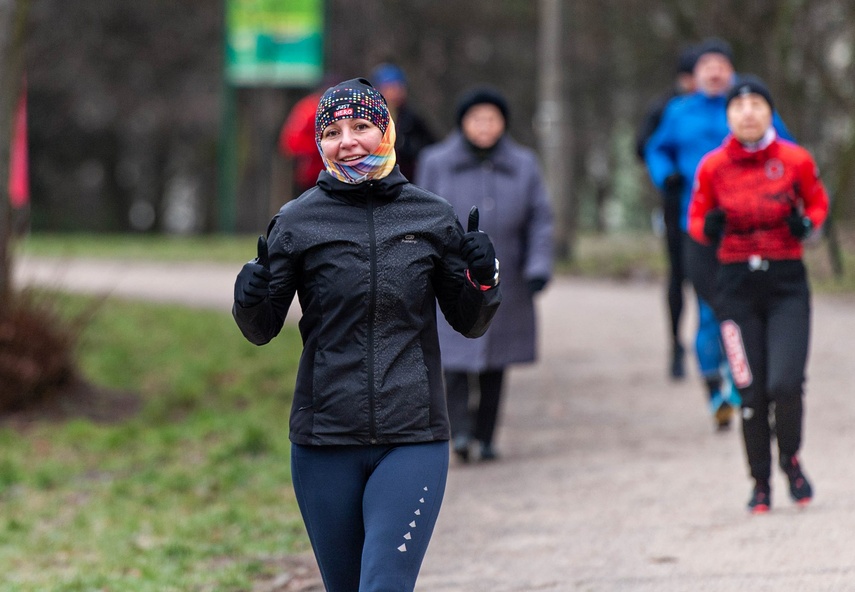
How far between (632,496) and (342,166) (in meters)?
3.49

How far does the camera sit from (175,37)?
35.2 meters

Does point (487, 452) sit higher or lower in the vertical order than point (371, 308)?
lower

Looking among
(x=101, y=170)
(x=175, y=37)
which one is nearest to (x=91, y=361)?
(x=175, y=37)

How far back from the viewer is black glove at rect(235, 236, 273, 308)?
4.07m

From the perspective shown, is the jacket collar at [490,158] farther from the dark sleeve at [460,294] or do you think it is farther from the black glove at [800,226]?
the dark sleeve at [460,294]

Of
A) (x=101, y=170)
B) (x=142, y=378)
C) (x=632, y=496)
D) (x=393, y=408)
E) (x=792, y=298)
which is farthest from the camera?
(x=101, y=170)

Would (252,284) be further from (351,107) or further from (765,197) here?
(765,197)

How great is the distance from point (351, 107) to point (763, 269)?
8.95 feet

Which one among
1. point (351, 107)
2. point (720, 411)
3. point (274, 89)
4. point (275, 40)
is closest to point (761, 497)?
point (720, 411)

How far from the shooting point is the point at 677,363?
1095cm

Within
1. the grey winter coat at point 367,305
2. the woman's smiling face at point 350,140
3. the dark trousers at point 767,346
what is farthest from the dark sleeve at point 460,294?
the dark trousers at point 767,346

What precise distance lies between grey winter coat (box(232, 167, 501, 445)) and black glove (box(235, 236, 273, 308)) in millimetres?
28

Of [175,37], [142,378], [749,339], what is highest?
[175,37]

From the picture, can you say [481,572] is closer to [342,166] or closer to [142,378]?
[342,166]
